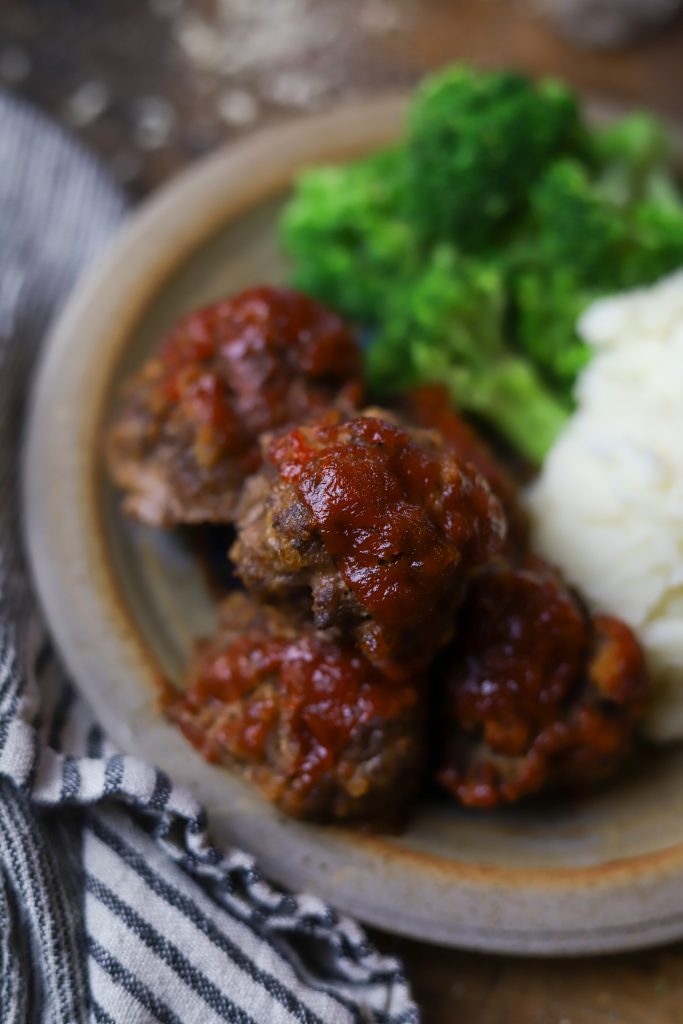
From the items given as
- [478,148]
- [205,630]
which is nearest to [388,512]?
[205,630]

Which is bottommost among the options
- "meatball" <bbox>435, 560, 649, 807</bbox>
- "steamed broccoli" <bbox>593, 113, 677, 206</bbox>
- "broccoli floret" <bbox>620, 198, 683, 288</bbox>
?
"meatball" <bbox>435, 560, 649, 807</bbox>

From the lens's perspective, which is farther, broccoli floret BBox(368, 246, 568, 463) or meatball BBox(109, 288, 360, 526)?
broccoli floret BBox(368, 246, 568, 463)

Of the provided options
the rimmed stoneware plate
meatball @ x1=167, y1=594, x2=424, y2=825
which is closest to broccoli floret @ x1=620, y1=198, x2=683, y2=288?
the rimmed stoneware plate

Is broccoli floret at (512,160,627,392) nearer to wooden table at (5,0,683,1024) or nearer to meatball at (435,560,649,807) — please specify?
meatball at (435,560,649,807)

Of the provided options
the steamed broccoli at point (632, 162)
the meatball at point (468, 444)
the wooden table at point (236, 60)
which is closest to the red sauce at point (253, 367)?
the meatball at point (468, 444)

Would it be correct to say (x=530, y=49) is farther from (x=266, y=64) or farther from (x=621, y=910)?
(x=621, y=910)

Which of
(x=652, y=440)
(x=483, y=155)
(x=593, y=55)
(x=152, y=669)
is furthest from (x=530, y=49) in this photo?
(x=152, y=669)
